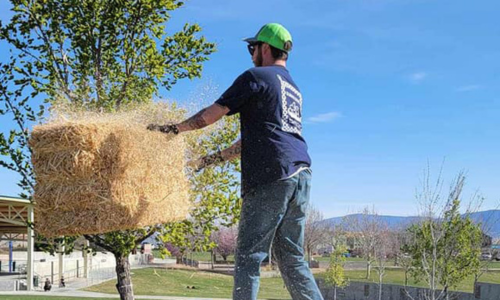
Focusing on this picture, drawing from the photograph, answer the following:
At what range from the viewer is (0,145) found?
10.3m

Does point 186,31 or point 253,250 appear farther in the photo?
point 186,31

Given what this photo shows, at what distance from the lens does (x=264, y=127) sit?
12.1ft

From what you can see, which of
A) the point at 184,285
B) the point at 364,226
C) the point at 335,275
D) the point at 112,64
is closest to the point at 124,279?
the point at 112,64

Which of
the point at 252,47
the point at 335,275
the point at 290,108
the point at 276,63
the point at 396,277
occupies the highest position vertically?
the point at 252,47

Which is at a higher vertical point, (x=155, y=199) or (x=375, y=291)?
(x=155, y=199)

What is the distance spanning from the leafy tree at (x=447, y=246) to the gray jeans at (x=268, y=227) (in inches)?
658

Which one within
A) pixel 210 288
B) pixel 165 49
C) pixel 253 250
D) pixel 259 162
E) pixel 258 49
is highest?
pixel 165 49

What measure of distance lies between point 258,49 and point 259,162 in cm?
74

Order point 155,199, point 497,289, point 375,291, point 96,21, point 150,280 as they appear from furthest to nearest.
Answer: point 150,280 → point 375,291 → point 497,289 → point 96,21 → point 155,199

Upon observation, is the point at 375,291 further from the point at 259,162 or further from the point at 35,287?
the point at 259,162

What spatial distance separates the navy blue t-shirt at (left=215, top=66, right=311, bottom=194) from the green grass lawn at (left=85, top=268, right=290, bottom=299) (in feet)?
102

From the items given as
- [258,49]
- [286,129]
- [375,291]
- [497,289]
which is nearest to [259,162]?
[286,129]

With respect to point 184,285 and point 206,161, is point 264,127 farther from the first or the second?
point 184,285

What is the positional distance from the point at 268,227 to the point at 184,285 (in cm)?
4036
